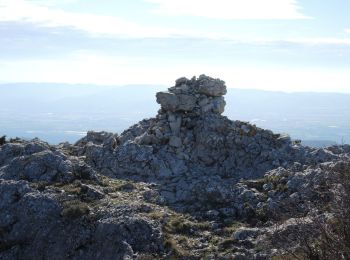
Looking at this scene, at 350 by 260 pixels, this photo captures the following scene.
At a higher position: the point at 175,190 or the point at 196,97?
the point at 196,97

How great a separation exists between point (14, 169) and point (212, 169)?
14.4m

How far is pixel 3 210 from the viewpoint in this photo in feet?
97.5

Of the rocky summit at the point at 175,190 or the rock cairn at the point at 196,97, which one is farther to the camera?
the rock cairn at the point at 196,97

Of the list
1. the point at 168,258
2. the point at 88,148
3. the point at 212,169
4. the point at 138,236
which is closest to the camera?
the point at 168,258

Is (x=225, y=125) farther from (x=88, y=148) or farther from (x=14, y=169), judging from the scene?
(x=14, y=169)

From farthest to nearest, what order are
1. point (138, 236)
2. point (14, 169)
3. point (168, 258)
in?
point (14, 169)
point (138, 236)
point (168, 258)

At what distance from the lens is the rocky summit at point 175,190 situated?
85.0 feet

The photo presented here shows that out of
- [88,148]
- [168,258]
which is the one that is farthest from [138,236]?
[88,148]

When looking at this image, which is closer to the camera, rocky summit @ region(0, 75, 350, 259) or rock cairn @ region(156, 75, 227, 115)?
rocky summit @ region(0, 75, 350, 259)

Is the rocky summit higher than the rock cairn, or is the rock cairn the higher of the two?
the rock cairn

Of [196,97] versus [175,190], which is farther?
[196,97]

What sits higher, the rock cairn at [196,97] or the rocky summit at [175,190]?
the rock cairn at [196,97]

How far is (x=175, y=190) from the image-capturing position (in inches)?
1350

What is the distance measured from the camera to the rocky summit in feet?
85.0
